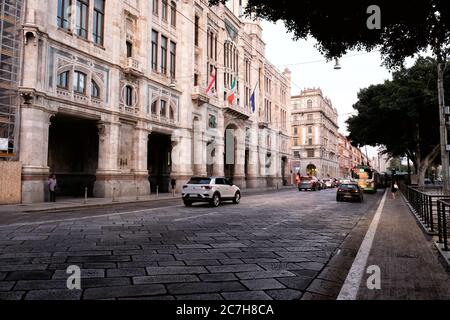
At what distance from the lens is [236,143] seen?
139 ft

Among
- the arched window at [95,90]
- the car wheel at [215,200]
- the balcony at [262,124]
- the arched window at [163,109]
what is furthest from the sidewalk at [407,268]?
the balcony at [262,124]

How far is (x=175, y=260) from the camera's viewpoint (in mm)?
5719

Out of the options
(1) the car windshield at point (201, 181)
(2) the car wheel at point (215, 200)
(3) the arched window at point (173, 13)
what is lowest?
(2) the car wheel at point (215, 200)

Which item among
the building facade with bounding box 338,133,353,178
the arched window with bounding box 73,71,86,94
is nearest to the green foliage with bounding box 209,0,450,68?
the arched window with bounding box 73,71,86,94

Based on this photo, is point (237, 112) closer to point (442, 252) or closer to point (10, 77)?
point (10, 77)

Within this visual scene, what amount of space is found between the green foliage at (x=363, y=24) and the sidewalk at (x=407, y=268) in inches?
197

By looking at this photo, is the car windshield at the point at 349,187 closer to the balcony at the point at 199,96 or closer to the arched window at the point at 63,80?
the balcony at the point at 199,96

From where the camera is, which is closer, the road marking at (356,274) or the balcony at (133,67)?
the road marking at (356,274)

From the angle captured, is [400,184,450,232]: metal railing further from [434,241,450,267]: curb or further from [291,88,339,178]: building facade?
[291,88,339,178]: building facade

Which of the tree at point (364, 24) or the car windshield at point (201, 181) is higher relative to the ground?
the tree at point (364, 24)

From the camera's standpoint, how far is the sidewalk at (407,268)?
4170 mm
